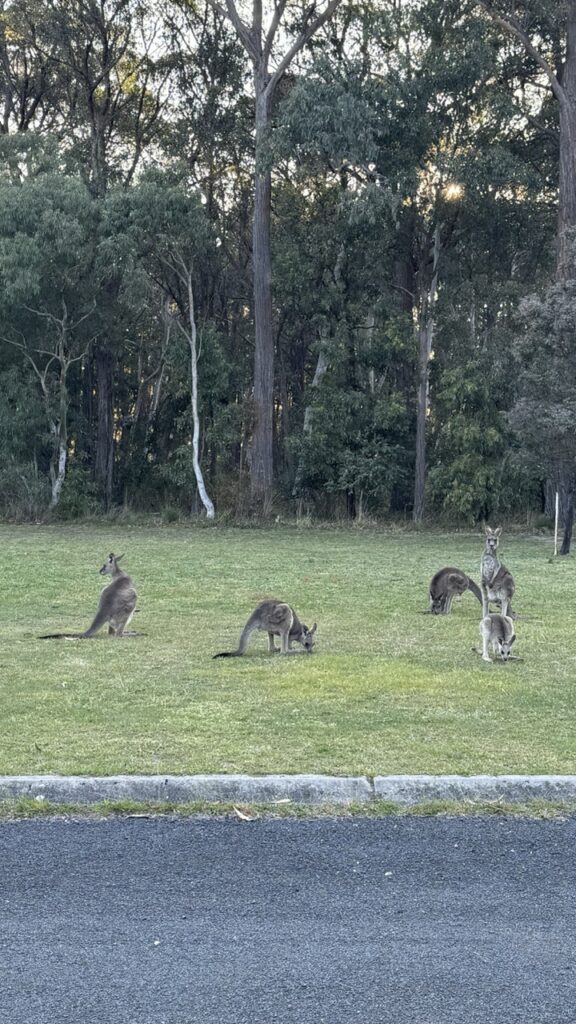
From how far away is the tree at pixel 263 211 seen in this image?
3434 cm

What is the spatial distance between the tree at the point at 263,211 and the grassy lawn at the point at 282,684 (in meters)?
16.4

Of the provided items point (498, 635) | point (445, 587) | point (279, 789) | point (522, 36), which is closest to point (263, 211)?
point (522, 36)

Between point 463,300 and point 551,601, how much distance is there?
2217cm

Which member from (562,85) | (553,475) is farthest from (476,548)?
(562,85)

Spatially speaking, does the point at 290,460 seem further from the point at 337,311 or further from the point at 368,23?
the point at 368,23

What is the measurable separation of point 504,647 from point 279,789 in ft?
15.6

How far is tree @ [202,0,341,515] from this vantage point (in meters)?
34.3

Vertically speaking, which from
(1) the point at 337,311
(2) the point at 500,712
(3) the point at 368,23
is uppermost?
(3) the point at 368,23

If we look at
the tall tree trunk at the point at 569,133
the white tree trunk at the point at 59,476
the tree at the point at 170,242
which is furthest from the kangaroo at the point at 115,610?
the tall tree trunk at the point at 569,133

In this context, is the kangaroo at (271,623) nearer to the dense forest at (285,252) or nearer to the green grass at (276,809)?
the green grass at (276,809)

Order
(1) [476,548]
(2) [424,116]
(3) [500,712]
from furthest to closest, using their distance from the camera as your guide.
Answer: (2) [424,116], (1) [476,548], (3) [500,712]

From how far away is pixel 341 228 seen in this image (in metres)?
34.4

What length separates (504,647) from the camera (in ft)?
35.7

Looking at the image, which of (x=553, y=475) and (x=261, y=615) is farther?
(x=553, y=475)
